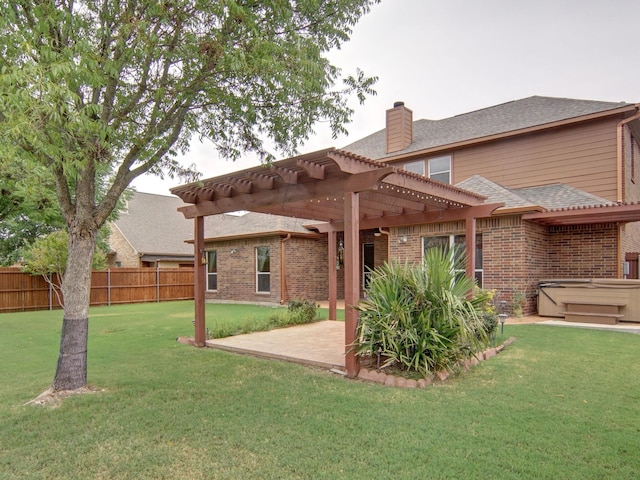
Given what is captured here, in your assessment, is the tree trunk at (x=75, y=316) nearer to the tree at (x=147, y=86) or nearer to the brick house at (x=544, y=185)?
the tree at (x=147, y=86)

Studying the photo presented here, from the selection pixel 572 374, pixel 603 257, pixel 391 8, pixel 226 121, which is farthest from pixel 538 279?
pixel 226 121

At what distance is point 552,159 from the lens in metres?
12.2

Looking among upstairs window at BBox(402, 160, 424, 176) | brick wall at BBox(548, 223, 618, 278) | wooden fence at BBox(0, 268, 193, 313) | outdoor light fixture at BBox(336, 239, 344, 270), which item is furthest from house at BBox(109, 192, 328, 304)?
brick wall at BBox(548, 223, 618, 278)

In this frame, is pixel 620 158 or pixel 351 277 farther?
pixel 620 158

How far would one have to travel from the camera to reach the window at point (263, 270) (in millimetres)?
15815

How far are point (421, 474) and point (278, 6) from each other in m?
4.61

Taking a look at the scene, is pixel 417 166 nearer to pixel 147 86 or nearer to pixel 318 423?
pixel 147 86

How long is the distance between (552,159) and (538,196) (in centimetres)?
153

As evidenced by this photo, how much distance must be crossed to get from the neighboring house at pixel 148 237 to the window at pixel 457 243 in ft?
48.9

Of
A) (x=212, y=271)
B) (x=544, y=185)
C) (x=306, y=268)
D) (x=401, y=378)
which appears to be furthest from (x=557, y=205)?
(x=212, y=271)

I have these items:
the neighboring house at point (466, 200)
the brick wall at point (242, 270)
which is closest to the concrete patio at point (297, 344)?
the neighboring house at point (466, 200)

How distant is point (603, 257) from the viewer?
33.6 feet

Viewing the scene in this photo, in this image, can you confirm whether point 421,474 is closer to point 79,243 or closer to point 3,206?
point 79,243

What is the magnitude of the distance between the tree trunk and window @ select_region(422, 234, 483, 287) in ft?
26.4
